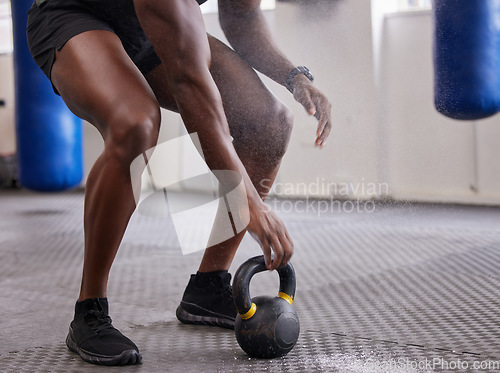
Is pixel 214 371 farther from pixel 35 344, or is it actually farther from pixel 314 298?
pixel 314 298

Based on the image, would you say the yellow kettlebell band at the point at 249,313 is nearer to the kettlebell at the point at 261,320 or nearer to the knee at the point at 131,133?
the kettlebell at the point at 261,320

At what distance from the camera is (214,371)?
101cm

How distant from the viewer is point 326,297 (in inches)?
61.1

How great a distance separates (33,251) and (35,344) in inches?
48.6

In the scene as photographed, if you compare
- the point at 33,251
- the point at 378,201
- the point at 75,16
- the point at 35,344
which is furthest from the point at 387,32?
the point at 33,251

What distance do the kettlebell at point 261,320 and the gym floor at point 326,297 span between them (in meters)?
0.03

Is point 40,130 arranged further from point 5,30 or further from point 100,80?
point 5,30

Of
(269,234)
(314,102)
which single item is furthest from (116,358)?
(314,102)

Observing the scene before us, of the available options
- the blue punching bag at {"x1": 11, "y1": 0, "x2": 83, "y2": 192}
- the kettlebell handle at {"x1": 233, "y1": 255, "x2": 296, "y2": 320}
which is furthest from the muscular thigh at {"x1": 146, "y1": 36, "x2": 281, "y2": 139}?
the blue punching bag at {"x1": 11, "y1": 0, "x2": 83, "y2": 192}

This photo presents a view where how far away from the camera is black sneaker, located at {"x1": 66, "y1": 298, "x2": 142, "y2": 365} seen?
3.47ft

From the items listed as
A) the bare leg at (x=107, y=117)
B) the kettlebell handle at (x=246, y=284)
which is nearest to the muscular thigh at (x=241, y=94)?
the bare leg at (x=107, y=117)

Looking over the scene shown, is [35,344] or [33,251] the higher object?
[35,344]

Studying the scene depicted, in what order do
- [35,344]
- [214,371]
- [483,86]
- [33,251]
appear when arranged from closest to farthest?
[214,371] → [35,344] → [483,86] → [33,251]

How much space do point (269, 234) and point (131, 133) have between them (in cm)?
30
